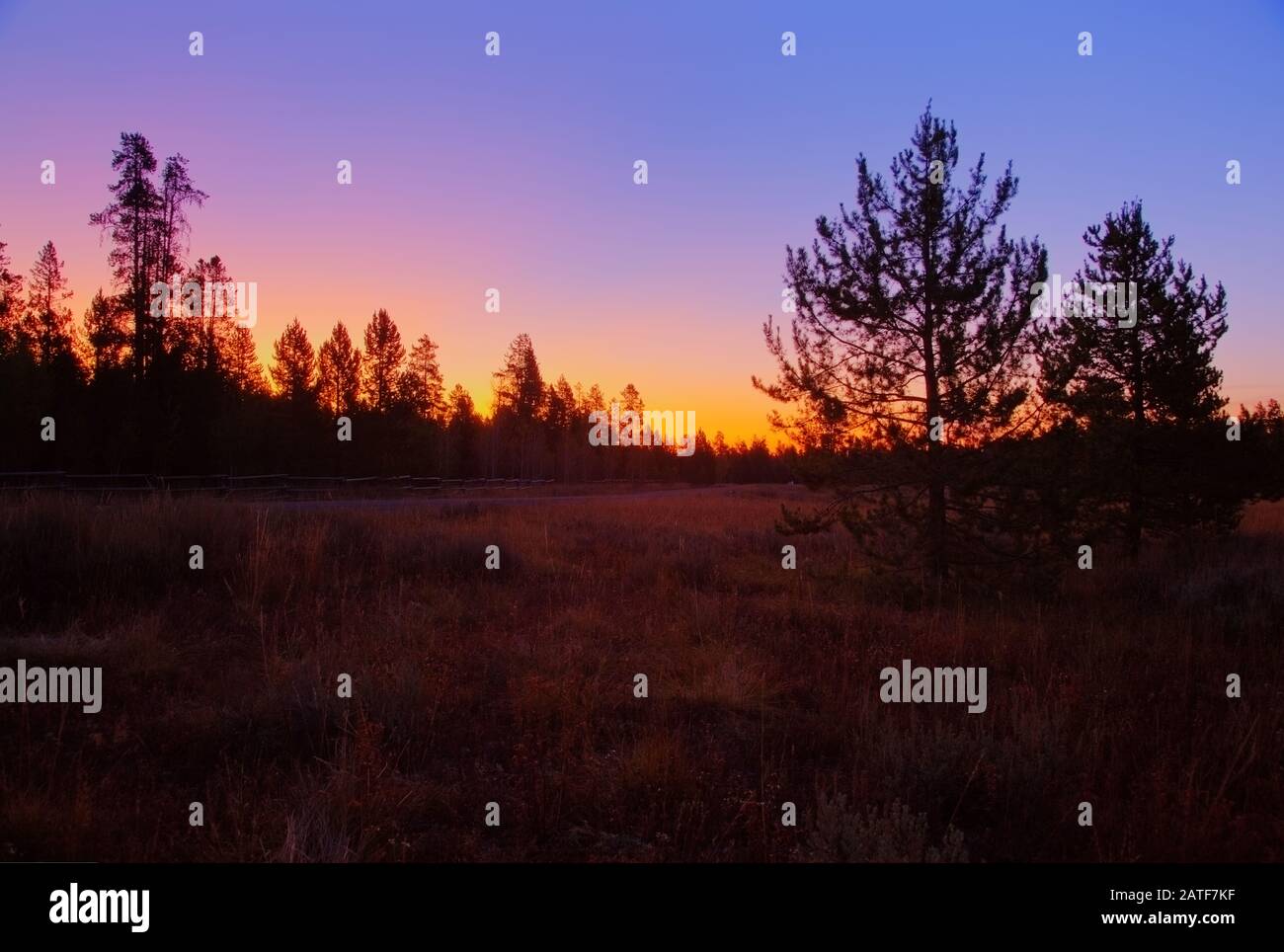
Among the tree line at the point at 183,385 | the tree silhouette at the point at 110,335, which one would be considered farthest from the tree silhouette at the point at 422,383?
the tree silhouette at the point at 110,335

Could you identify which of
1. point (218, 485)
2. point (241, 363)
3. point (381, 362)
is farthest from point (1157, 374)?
point (241, 363)

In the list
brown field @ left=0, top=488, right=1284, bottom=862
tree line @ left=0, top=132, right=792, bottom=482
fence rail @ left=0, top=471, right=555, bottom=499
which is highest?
tree line @ left=0, top=132, right=792, bottom=482

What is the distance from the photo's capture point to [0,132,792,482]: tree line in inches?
961

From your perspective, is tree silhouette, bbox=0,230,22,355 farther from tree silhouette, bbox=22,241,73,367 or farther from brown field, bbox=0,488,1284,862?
brown field, bbox=0,488,1284,862

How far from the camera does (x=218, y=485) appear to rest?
25469 millimetres

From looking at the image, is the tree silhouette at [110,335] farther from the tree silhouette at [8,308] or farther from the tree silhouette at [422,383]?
the tree silhouette at [422,383]

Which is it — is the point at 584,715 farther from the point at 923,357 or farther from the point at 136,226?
the point at 136,226

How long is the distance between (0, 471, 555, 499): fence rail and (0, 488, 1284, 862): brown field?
4614 mm

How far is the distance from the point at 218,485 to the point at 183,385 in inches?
187

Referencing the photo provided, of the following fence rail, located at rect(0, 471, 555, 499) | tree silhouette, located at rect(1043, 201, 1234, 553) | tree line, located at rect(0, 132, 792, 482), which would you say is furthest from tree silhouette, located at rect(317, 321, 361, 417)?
tree silhouette, located at rect(1043, 201, 1234, 553)

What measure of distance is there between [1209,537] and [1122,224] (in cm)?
791

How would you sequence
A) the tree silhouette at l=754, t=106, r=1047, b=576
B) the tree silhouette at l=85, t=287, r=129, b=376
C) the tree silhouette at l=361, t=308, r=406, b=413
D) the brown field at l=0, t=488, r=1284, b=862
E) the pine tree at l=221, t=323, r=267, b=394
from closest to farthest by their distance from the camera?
the brown field at l=0, t=488, r=1284, b=862
the tree silhouette at l=754, t=106, r=1047, b=576
the tree silhouette at l=85, t=287, r=129, b=376
the pine tree at l=221, t=323, r=267, b=394
the tree silhouette at l=361, t=308, r=406, b=413
